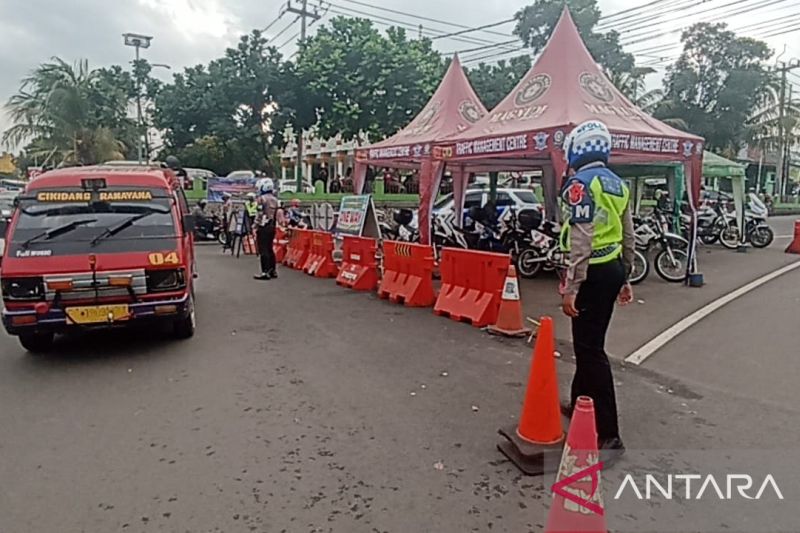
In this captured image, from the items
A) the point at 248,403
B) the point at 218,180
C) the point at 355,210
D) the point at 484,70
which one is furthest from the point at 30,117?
the point at 248,403

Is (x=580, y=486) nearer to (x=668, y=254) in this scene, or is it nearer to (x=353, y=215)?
(x=668, y=254)

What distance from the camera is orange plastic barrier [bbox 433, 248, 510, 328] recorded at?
7617mm

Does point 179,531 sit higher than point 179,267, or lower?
lower

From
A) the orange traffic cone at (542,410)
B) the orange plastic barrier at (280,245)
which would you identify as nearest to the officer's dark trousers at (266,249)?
the orange plastic barrier at (280,245)

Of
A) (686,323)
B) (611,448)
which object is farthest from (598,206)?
(686,323)

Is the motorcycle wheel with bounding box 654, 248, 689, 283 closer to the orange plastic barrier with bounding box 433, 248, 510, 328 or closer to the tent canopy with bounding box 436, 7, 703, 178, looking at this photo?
the tent canopy with bounding box 436, 7, 703, 178

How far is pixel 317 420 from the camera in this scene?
470 centimetres

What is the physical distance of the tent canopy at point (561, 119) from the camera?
9883 millimetres

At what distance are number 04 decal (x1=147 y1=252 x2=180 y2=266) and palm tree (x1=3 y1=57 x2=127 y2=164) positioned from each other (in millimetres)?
25498

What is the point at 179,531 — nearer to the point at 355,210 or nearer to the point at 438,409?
the point at 438,409

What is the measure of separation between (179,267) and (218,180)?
54.3ft

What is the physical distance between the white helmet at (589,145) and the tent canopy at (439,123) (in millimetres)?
8974

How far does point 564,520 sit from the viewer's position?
9.14ft

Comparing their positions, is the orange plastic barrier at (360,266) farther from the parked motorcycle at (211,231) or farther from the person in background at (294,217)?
the parked motorcycle at (211,231)
